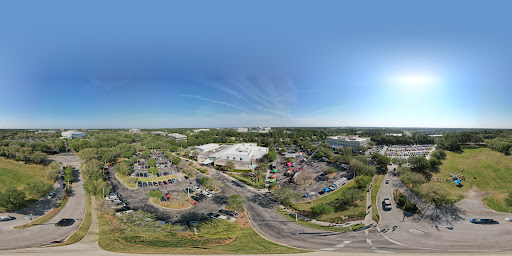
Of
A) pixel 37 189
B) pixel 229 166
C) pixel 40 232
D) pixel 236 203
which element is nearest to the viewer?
pixel 40 232

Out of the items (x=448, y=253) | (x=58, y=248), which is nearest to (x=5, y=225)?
(x=58, y=248)

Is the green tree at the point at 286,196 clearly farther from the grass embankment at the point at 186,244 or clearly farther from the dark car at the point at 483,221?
the dark car at the point at 483,221

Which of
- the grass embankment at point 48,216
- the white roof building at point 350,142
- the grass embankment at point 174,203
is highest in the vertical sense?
the white roof building at point 350,142

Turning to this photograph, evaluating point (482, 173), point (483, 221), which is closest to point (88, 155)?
point (483, 221)

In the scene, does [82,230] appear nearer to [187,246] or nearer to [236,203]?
[187,246]

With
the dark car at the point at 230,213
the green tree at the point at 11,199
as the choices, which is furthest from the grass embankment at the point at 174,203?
the green tree at the point at 11,199

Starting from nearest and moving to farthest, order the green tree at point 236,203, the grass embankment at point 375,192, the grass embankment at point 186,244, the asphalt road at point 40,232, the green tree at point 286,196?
the grass embankment at point 186,244 < the asphalt road at point 40,232 < the grass embankment at point 375,192 < the green tree at point 236,203 < the green tree at point 286,196

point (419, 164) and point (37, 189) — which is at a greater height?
point (419, 164)

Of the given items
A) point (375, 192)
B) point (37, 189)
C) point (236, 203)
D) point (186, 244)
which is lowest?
point (375, 192)
